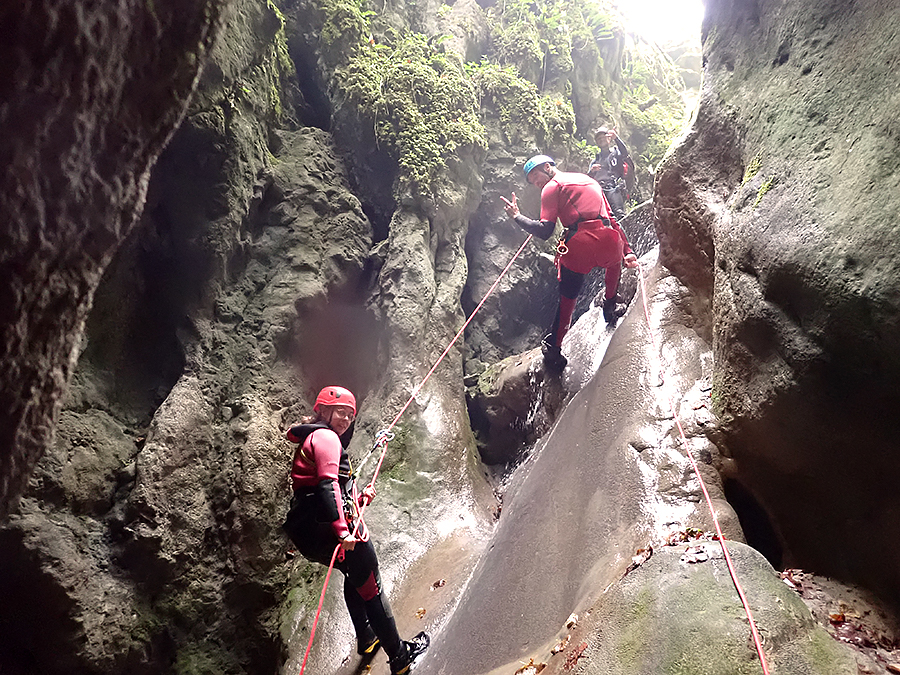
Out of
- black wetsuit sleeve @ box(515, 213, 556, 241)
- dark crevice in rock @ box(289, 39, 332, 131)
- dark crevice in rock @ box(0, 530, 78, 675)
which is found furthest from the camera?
dark crevice in rock @ box(289, 39, 332, 131)

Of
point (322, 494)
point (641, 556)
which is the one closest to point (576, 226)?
point (641, 556)

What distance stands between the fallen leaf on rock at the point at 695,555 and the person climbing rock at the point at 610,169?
7546 mm

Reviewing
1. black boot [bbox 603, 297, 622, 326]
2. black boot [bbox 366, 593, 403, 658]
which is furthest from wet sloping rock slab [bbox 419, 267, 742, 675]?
black boot [bbox 603, 297, 622, 326]

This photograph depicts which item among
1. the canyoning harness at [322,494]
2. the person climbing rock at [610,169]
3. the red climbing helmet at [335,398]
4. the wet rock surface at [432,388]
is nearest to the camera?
→ the wet rock surface at [432,388]

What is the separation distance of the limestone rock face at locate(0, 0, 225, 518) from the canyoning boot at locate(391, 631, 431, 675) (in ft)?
11.6

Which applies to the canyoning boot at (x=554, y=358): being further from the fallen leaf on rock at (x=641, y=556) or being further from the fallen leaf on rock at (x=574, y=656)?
the fallen leaf on rock at (x=574, y=656)

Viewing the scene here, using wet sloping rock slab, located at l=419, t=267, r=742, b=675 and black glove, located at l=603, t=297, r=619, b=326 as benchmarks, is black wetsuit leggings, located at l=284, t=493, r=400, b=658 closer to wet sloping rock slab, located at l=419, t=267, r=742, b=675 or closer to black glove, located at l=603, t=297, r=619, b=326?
wet sloping rock slab, located at l=419, t=267, r=742, b=675

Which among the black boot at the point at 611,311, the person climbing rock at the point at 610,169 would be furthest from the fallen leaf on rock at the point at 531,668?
the person climbing rock at the point at 610,169

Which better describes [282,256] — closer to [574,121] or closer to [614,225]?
[614,225]

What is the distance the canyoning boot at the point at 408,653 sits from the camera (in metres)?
4.61

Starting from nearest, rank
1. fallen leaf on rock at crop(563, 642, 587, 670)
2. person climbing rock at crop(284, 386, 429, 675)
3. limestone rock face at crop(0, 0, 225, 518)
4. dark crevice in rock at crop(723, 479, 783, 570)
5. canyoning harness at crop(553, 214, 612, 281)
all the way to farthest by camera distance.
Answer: limestone rock face at crop(0, 0, 225, 518)
fallen leaf on rock at crop(563, 642, 587, 670)
dark crevice in rock at crop(723, 479, 783, 570)
person climbing rock at crop(284, 386, 429, 675)
canyoning harness at crop(553, 214, 612, 281)

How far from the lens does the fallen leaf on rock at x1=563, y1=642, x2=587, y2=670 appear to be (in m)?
3.26

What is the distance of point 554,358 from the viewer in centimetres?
→ 725

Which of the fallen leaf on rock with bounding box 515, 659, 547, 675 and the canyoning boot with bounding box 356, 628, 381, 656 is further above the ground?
the canyoning boot with bounding box 356, 628, 381, 656
